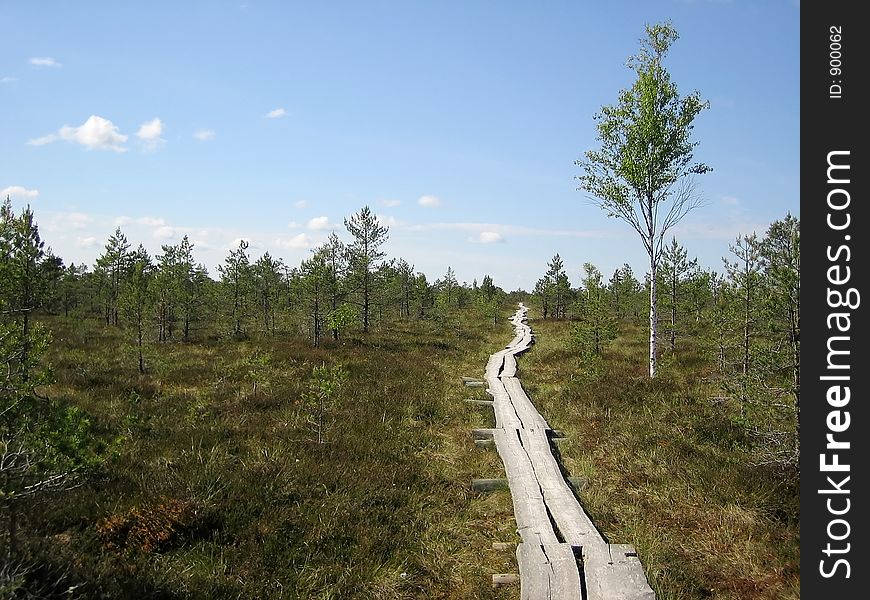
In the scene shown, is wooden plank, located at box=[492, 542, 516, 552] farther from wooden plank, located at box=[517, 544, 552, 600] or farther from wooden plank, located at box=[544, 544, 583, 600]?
wooden plank, located at box=[544, 544, 583, 600]

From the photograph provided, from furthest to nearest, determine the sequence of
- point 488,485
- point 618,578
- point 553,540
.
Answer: point 488,485
point 553,540
point 618,578

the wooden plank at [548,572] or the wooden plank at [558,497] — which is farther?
the wooden plank at [558,497]

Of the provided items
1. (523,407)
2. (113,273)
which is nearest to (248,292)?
(113,273)

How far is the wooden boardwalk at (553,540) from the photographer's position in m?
4.70

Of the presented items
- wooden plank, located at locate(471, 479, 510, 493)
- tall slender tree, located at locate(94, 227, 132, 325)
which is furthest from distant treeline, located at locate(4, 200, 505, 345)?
wooden plank, located at locate(471, 479, 510, 493)

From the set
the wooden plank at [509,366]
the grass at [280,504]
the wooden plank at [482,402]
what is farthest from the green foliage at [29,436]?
the wooden plank at [509,366]

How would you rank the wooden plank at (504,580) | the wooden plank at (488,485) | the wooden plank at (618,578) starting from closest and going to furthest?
the wooden plank at (618,578) < the wooden plank at (504,580) < the wooden plank at (488,485)

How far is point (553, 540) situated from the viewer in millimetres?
5574

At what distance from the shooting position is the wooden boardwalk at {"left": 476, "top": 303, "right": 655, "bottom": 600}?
4.70m

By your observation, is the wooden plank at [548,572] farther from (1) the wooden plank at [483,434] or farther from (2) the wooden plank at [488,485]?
(1) the wooden plank at [483,434]

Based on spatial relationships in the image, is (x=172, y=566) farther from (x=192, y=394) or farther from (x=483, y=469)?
(x=192, y=394)

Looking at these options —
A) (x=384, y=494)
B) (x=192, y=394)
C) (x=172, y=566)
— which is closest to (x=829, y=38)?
(x=384, y=494)

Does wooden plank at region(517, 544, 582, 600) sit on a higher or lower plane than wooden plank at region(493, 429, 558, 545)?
lower

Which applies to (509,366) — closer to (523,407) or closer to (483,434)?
(523,407)
